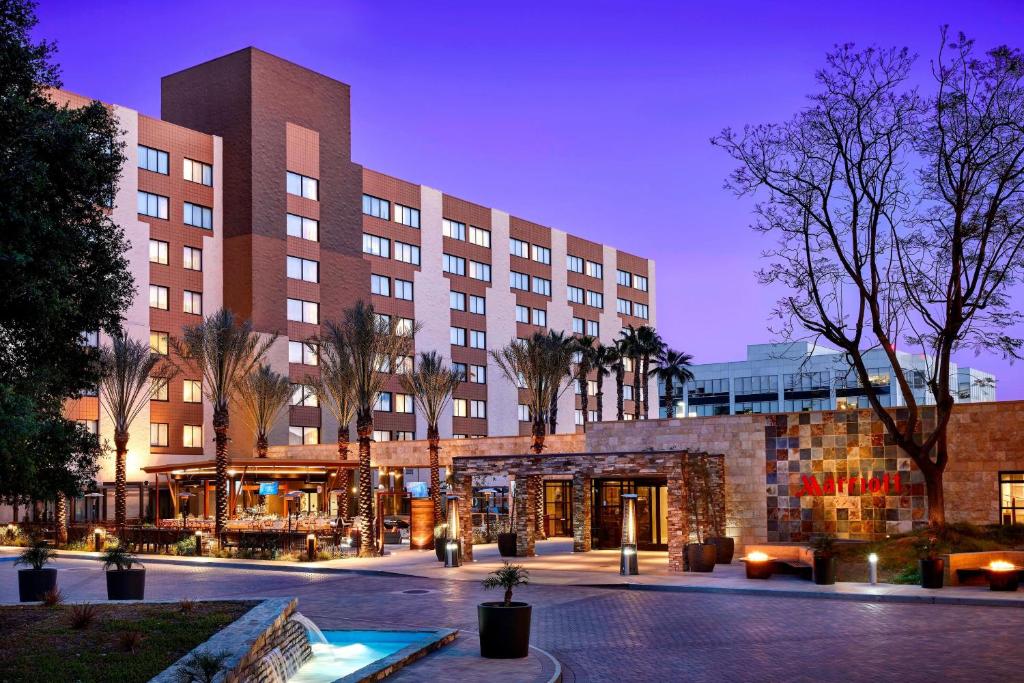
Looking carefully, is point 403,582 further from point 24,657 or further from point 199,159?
point 199,159

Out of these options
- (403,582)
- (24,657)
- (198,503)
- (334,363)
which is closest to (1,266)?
(24,657)

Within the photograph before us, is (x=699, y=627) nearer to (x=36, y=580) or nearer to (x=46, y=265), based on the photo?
(x=46, y=265)

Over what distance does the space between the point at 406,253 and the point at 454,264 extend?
5.71 m

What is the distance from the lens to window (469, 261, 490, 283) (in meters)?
86.2

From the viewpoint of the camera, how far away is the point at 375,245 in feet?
253

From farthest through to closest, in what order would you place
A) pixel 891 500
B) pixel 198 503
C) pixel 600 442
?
pixel 198 503 → pixel 600 442 → pixel 891 500

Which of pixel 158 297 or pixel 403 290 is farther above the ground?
pixel 403 290

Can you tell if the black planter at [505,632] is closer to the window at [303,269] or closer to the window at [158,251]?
the window at [158,251]

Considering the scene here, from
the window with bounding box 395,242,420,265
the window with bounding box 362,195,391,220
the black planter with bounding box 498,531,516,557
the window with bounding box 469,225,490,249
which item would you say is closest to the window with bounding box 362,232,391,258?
the window with bounding box 395,242,420,265

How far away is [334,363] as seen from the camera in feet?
163

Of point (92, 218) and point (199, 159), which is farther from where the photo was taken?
point (199, 159)

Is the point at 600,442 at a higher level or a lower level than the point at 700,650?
higher

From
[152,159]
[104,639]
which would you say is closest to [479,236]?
[152,159]

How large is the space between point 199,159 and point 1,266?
5615cm
